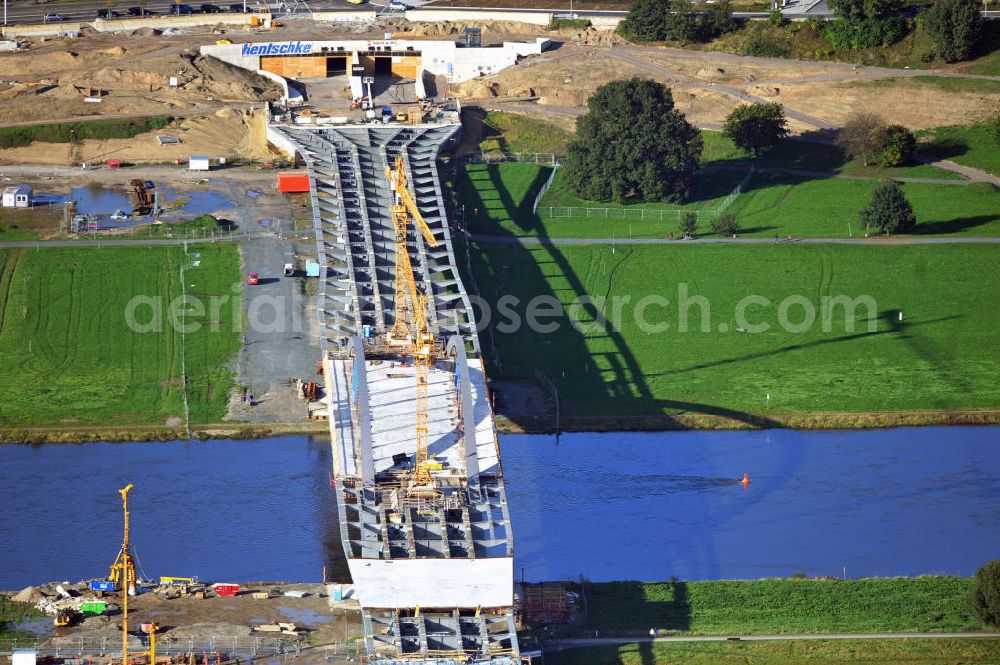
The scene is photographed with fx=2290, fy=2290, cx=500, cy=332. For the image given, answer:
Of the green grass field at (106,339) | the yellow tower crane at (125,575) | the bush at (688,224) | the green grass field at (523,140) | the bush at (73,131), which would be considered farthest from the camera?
the green grass field at (523,140)

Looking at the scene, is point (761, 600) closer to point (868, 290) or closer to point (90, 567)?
point (90, 567)

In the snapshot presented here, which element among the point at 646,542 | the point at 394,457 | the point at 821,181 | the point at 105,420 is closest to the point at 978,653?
the point at 646,542

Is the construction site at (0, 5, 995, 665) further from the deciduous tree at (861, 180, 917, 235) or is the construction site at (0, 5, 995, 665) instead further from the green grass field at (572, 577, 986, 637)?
the deciduous tree at (861, 180, 917, 235)

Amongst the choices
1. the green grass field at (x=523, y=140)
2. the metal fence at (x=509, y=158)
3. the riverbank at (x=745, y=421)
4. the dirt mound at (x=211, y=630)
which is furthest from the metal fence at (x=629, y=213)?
the dirt mound at (x=211, y=630)

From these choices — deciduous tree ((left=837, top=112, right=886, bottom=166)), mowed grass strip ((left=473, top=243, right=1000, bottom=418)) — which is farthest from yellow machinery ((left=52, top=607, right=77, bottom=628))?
deciduous tree ((left=837, top=112, right=886, bottom=166))

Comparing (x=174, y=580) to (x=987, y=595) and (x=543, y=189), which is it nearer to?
(x=987, y=595)

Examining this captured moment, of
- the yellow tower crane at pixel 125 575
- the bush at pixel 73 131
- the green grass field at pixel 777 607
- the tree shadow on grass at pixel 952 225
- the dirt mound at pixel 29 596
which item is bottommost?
the green grass field at pixel 777 607

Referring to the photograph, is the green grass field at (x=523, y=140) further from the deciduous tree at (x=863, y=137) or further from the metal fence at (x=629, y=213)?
the deciduous tree at (x=863, y=137)
